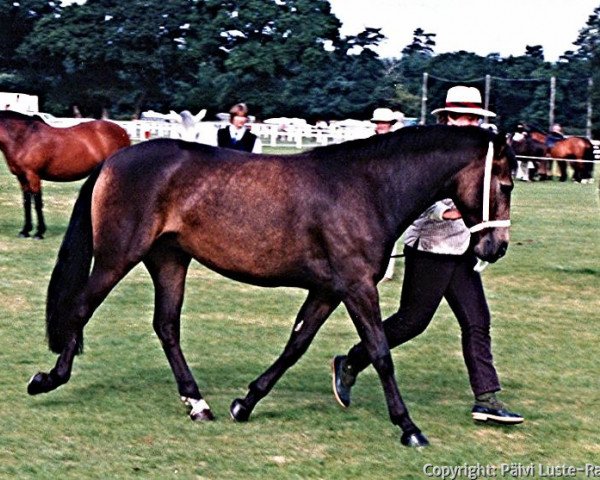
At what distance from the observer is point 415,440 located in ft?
22.7

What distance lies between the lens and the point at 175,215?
295 inches

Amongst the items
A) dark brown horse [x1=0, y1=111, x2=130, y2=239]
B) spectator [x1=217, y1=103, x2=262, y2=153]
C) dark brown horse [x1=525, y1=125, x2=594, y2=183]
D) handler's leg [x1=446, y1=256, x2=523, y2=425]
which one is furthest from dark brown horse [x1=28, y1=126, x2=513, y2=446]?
dark brown horse [x1=525, y1=125, x2=594, y2=183]

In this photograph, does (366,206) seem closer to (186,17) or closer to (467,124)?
(467,124)

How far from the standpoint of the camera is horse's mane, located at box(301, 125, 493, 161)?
23.9ft

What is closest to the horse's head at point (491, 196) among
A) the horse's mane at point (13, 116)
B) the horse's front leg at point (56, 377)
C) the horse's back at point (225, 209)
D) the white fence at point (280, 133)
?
the horse's back at point (225, 209)

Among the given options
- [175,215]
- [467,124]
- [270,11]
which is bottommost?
[175,215]

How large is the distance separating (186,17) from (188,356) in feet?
244

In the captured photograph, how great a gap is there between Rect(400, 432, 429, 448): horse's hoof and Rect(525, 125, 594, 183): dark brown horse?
29.7 m

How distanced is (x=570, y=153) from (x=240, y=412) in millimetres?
30792

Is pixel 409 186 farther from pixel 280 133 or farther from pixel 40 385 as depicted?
pixel 280 133

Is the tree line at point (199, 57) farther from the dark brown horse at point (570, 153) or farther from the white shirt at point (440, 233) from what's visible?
the white shirt at point (440, 233)

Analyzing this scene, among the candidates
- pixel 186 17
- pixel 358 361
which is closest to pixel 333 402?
pixel 358 361

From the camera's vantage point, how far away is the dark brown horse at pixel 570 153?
1437 inches

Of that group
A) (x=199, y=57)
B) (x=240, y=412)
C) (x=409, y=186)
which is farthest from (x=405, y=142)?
(x=199, y=57)
